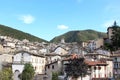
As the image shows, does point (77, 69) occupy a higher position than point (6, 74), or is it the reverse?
point (77, 69)

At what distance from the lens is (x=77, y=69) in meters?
63.9

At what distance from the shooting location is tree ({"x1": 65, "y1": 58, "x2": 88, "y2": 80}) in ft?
210

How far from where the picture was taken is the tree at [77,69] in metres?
63.9

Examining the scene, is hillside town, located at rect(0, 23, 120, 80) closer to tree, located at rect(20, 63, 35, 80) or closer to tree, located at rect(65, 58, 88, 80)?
tree, located at rect(65, 58, 88, 80)

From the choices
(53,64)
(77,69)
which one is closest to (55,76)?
(53,64)

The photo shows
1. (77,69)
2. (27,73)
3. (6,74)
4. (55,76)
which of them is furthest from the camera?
(27,73)

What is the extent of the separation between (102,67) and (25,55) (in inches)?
723

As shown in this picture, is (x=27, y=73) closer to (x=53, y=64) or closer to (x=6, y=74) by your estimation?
(x=6, y=74)

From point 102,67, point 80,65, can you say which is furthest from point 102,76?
point 80,65

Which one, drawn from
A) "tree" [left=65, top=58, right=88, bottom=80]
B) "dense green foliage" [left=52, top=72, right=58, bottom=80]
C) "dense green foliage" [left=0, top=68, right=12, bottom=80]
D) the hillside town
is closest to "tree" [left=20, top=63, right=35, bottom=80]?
the hillside town

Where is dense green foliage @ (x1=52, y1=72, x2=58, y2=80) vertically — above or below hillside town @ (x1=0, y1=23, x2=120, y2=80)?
below

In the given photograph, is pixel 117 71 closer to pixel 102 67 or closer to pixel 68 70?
pixel 102 67

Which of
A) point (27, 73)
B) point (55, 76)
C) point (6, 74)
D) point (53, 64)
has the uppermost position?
point (53, 64)

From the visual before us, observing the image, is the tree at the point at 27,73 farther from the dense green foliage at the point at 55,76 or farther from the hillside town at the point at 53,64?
the dense green foliage at the point at 55,76
